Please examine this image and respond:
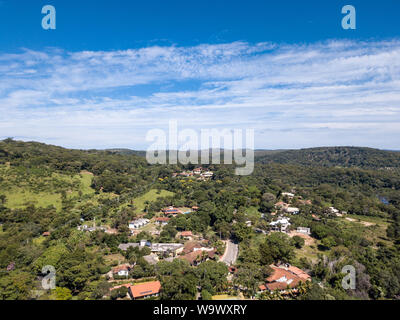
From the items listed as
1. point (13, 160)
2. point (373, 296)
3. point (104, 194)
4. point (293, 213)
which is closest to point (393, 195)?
point (293, 213)

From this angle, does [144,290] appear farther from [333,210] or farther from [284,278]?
[333,210]

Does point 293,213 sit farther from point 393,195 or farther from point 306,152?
point 306,152

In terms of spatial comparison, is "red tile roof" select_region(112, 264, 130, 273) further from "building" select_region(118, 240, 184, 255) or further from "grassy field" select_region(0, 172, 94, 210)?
"grassy field" select_region(0, 172, 94, 210)

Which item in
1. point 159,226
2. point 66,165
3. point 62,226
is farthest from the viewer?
point 66,165

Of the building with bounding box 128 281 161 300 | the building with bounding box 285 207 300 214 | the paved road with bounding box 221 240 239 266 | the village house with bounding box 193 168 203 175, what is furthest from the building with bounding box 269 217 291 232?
the village house with bounding box 193 168 203 175

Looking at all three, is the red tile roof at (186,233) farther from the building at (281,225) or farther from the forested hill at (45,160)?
the forested hill at (45,160)
